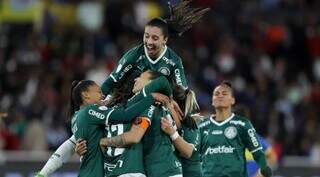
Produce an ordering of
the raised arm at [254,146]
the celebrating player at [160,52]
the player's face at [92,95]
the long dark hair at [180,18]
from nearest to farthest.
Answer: the player's face at [92,95], the celebrating player at [160,52], the long dark hair at [180,18], the raised arm at [254,146]

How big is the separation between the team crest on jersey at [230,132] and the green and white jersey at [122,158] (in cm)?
211

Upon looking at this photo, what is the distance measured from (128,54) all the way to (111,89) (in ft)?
1.31

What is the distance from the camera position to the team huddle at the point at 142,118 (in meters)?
10.4

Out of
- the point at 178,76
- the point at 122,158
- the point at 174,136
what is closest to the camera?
the point at 122,158

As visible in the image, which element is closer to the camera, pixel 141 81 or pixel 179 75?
pixel 141 81

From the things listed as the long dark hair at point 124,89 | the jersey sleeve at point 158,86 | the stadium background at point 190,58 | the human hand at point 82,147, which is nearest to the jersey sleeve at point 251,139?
the long dark hair at point 124,89

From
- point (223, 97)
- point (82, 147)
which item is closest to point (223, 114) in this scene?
point (223, 97)

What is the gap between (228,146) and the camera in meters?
A: 12.4

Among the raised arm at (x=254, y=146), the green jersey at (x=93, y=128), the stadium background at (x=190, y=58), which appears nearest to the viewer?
the green jersey at (x=93, y=128)

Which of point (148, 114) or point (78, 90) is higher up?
point (78, 90)

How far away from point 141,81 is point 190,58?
33.3ft

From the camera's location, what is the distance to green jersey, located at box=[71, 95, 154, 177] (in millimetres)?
Result: 10438

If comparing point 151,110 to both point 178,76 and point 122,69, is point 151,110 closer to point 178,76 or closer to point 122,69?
point 178,76

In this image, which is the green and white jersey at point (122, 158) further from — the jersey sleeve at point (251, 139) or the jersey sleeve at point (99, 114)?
the jersey sleeve at point (251, 139)
